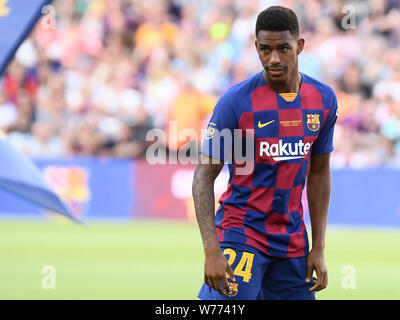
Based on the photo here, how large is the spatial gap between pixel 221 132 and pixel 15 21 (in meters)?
2.12

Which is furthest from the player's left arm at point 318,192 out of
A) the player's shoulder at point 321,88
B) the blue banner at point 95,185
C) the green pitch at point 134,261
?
the blue banner at point 95,185

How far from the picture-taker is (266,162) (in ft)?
15.2

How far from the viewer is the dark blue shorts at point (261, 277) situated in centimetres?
450

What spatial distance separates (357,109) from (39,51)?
629 cm

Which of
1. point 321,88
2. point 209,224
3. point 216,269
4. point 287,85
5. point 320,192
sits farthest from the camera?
point 320,192

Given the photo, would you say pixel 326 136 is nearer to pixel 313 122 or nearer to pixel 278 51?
pixel 313 122

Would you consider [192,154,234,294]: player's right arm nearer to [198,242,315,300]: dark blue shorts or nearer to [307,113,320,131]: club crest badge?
[198,242,315,300]: dark blue shorts

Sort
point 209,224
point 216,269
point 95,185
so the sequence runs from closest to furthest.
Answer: point 216,269 < point 209,224 < point 95,185

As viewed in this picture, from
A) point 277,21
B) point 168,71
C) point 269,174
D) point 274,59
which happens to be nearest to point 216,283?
point 269,174

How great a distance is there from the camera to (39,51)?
16.8m

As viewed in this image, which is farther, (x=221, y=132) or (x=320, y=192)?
(x=320, y=192)

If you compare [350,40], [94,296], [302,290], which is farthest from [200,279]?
[350,40]

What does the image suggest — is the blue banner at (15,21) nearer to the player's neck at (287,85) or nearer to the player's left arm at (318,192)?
the player's neck at (287,85)

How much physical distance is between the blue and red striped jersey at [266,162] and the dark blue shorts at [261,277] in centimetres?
5
